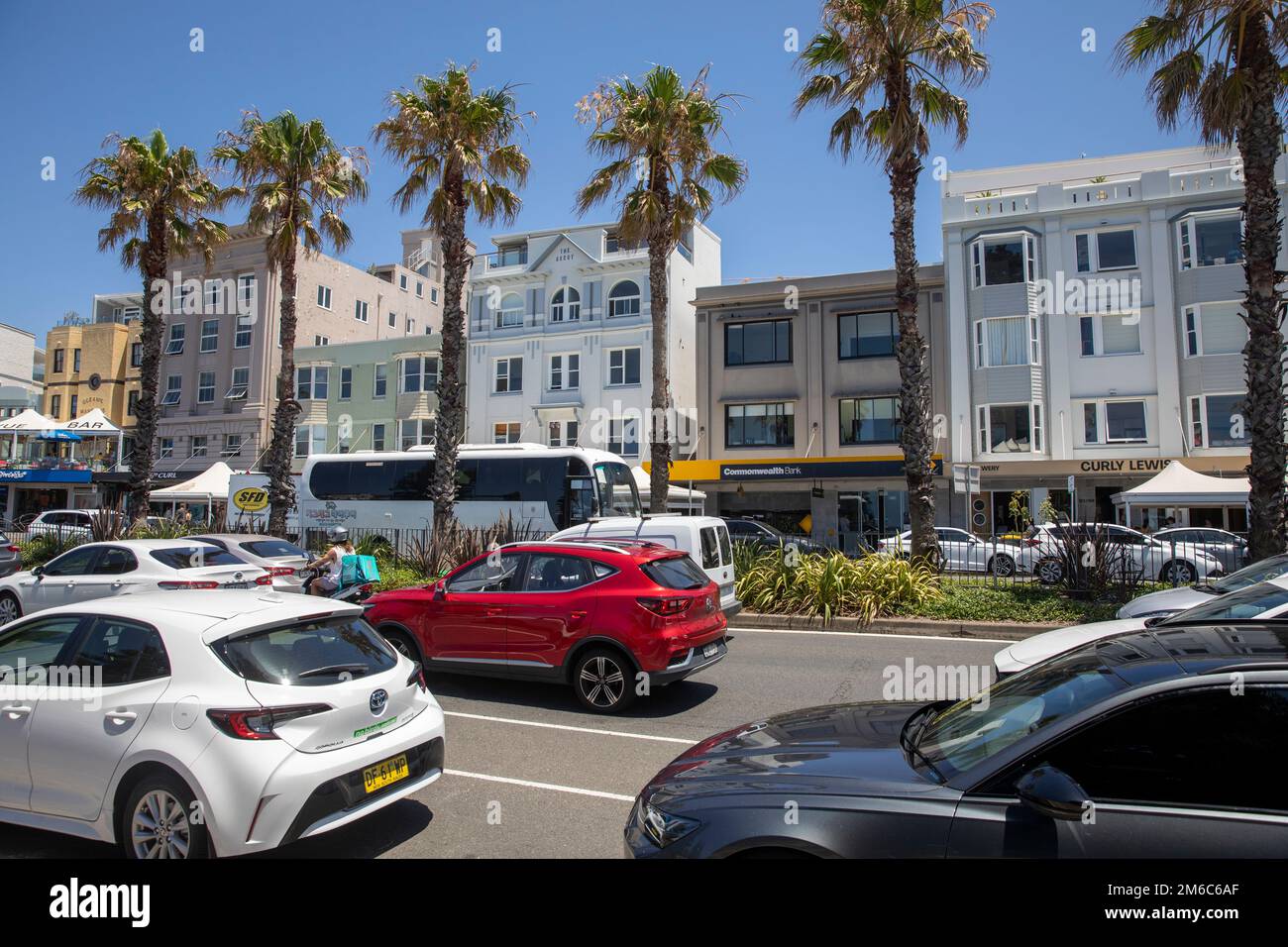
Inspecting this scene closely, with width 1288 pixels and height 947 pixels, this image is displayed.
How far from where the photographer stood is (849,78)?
16172 millimetres

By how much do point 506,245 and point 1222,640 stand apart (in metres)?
41.7

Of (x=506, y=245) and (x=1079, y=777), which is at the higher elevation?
(x=506, y=245)

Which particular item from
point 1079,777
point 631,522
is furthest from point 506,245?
point 1079,777

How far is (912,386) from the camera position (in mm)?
14789

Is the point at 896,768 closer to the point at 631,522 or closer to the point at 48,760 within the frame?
the point at 48,760

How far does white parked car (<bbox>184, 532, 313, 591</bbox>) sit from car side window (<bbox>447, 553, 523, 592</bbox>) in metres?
5.75

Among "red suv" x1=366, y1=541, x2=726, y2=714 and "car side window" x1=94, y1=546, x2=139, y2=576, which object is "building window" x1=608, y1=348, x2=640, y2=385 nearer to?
"car side window" x1=94, y1=546, x2=139, y2=576

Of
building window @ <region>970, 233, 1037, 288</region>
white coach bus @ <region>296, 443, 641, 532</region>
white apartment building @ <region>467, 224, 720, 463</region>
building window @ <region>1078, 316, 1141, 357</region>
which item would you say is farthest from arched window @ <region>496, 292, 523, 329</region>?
building window @ <region>1078, 316, 1141, 357</region>

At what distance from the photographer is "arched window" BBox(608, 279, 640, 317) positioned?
37.8 meters

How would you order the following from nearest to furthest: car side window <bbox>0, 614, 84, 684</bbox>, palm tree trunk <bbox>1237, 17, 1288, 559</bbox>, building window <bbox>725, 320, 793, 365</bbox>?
car side window <bbox>0, 614, 84, 684</bbox>, palm tree trunk <bbox>1237, 17, 1288, 559</bbox>, building window <bbox>725, 320, 793, 365</bbox>

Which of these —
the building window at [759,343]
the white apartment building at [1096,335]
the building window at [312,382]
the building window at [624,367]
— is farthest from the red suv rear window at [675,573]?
the building window at [312,382]

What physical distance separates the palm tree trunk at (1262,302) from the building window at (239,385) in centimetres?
4586
